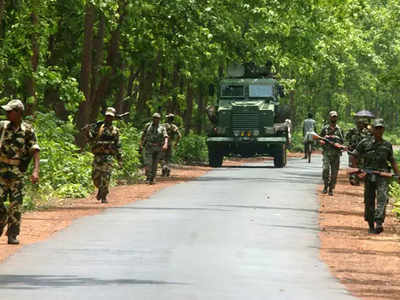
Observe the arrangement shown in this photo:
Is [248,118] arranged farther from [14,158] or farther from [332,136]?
[14,158]

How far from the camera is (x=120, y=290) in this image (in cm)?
1088

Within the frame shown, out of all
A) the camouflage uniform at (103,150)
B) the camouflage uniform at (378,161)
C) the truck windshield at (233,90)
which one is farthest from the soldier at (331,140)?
the truck windshield at (233,90)

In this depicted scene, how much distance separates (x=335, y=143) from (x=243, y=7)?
1345cm

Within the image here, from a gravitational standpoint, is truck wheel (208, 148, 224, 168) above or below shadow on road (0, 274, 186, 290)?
below

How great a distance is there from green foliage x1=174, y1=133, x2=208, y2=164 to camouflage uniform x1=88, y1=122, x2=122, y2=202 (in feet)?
67.4

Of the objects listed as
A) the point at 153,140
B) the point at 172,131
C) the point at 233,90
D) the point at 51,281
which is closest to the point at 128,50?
the point at 233,90

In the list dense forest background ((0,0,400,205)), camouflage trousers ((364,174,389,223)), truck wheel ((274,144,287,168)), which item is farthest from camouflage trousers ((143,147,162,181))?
camouflage trousers ((364,174,389,223))

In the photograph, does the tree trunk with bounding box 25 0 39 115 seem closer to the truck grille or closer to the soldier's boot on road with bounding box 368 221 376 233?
the soldier's boot on road with bounding box 368 221 376 233

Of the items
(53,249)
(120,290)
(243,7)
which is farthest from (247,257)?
(243,7)

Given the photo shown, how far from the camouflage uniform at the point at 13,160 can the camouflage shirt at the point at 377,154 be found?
5.86m

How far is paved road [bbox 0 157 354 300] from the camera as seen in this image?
36.2ft

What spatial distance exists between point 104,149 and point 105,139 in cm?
21

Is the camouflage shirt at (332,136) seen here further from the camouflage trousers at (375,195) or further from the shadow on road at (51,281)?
the shadow on road at (51,281)

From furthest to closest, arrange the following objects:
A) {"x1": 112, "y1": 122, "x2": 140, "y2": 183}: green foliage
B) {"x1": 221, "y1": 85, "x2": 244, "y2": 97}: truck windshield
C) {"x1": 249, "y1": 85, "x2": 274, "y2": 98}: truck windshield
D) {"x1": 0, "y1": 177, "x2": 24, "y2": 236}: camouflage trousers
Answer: {"x1": 221, "y1": 85, "x2": 244, "y2": 97}: truck windshield, {"x1": 249, "y1": 85, "x2": 274, "y2": 98}: truck windshield, {"x1": 112, "y1": 122, "x2": 140, "y2": 183}: green foliage, {"x1": 0, "y1": 177, "x2": 24, "y2": 236}: camouflage trousers
